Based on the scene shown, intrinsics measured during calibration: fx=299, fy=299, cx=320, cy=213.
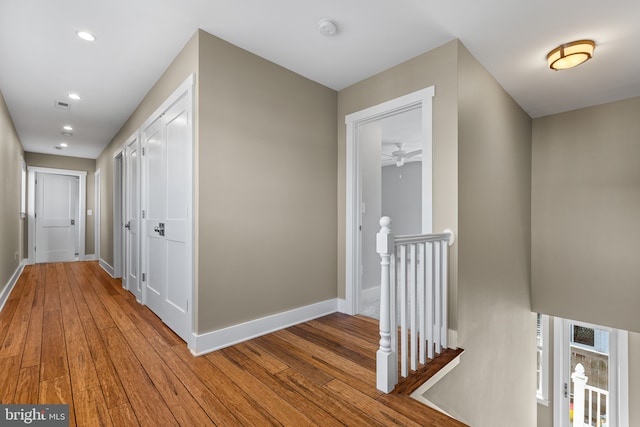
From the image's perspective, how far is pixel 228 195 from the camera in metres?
2.29

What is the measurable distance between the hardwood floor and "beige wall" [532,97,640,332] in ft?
8.92

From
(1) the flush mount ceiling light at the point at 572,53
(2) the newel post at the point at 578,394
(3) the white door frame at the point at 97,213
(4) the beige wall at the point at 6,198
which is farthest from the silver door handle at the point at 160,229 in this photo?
(2) the newel post at the point at 578,394

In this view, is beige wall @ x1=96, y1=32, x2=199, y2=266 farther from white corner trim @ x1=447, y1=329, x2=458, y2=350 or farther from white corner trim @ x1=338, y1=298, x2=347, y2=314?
white corner trim @ x1=447, y1=329, x2=458, y2=350

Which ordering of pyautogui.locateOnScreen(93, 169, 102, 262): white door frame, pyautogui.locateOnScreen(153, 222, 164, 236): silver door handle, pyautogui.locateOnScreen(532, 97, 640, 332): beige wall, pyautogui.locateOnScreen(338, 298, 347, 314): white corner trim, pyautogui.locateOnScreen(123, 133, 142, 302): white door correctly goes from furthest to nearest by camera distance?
pyautogui.locateOnScreen(93, 169, 102, 262): white door frame → pyautogui.locateOnScreen(123, 133, 142, 302): white door → pyautogui.locateOnScreen(532, 97, 640, 332): beige wall → pyautogui.locateOnScreen(338, 298, 347, 314): white corner trim → pyautogui.locateOnScreen(153, 222, 164, 236): silver door handle

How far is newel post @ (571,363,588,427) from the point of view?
14.1 feet

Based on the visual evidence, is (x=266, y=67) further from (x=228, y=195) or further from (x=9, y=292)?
(x=9, y=292)

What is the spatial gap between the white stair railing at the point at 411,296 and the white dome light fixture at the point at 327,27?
144 cm

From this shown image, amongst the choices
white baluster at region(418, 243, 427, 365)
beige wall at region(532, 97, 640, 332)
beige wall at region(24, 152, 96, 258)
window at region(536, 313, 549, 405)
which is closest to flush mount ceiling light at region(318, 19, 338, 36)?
white baluster at region(418, 243, 427, 365)

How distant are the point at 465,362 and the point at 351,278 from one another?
1.17m

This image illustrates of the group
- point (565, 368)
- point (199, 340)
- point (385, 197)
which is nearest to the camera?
point (199, 340)

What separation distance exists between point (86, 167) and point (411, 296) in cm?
778

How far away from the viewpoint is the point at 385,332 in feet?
5.55

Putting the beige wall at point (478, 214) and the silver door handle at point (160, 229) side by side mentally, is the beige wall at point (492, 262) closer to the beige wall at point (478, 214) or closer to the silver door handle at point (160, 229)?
the beige wall at point (478, 214)

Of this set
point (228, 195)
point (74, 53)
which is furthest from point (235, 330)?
point (74, 53)
